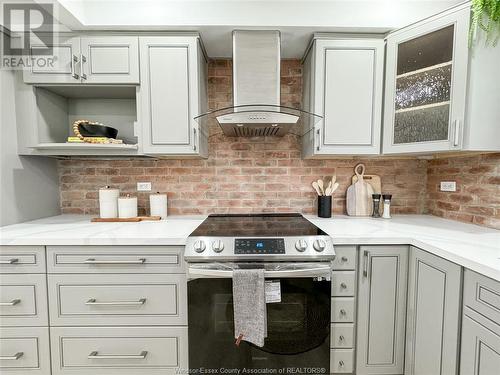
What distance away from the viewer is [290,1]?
163 cm

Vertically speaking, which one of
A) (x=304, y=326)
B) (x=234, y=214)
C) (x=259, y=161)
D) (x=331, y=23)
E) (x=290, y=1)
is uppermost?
(x=290, y=1)

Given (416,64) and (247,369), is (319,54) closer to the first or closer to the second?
(416,64)

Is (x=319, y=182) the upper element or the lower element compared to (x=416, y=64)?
lower

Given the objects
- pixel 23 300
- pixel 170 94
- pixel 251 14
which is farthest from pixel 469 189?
pixel 23 300

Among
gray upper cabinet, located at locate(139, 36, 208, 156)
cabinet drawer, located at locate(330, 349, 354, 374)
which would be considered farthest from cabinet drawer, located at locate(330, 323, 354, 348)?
gray upper cabinet, located at locate(139, 36, 208, 156)

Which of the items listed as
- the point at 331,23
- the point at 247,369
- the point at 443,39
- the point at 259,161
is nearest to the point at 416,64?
the point at 443,39

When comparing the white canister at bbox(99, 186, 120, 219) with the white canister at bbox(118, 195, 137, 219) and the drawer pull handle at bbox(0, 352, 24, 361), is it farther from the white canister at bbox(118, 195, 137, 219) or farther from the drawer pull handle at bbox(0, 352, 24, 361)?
the drawer pull handle at bbox(0, 352, 24, 361)

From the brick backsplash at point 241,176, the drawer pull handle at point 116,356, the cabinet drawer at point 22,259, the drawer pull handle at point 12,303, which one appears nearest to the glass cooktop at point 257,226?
the brick backsplash at point 241,176

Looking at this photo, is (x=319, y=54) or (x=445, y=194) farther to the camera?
(x=445, y=194)

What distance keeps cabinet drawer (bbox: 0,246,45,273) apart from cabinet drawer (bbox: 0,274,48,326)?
0.04 meters

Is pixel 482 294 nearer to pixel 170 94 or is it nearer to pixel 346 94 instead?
pixel 346 94

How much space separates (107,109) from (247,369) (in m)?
2.13

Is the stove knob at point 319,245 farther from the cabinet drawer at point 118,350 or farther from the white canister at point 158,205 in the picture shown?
the white canister at point 158,205

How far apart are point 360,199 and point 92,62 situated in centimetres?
224
